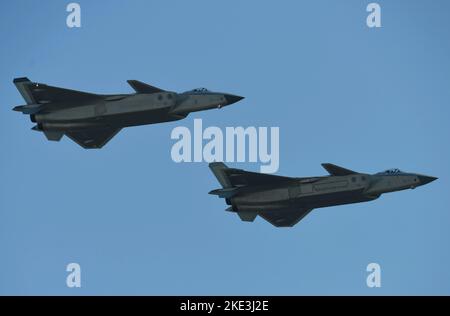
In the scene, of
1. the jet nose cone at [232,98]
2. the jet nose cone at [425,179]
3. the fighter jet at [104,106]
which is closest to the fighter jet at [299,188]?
the jet nose cone at [425,179]

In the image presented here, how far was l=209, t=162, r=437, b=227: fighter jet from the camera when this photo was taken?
6253 centimetres

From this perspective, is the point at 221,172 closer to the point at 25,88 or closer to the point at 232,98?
the point at 232,98

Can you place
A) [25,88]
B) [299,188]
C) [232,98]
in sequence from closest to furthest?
[299,188] < [232,98] < [25,88]

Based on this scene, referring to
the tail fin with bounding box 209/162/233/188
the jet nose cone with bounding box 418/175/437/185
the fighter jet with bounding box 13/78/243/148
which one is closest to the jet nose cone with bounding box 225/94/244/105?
the fighter jet with bounding box 13/78/243/148

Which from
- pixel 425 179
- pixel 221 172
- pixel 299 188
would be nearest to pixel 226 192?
pixel 221 172

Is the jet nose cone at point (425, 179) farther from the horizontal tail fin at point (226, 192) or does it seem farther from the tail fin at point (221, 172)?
the tail fin at point (221, 172)

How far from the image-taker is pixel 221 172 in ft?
214

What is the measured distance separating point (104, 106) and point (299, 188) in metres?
10.8

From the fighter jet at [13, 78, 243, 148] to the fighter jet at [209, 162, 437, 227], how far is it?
11.8 feet

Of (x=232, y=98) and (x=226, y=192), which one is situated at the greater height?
(x=232, y=98)

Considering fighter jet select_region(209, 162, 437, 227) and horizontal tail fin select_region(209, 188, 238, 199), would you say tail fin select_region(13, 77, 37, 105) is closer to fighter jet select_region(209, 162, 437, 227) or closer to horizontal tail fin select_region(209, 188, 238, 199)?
fighter jet select_region(209, 162, 437, 227)
